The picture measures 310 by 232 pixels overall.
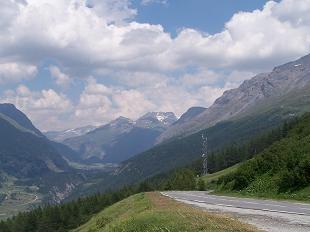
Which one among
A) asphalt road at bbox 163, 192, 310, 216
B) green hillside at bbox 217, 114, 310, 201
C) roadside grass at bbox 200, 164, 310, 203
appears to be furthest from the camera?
green hillside at bbox 217, 114, 310, 201

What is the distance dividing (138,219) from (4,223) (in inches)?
6576

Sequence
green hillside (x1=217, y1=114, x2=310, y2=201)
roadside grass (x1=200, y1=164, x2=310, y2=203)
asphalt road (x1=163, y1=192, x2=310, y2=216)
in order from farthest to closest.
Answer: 1. green hillside (x1=217, y1=114, x2=310, y2=201)
2. roadside grass (x1=200, y1=164, x2=310, y2=203)
3. asphalt road (x1=163, y1=192, x2=310, y2=216)

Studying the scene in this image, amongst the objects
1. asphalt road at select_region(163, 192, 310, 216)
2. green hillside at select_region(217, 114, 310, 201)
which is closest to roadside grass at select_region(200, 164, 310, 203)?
green hillside at select_region(217, 114, 310, 201)

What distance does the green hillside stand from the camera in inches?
1740

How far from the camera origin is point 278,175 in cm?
5138

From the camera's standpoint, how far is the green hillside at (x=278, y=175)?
4419 cm

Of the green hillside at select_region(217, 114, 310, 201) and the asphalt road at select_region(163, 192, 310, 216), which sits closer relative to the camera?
the asphalt road at select_region(163, 192, 310, 216)

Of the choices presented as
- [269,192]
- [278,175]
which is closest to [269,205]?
[269,192]

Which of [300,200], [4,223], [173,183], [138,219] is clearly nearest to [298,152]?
[300,200]

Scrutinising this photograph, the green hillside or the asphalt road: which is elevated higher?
the green hillside

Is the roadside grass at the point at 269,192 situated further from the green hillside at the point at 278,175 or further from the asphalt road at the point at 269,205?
the asphalt road at the point at 269,205

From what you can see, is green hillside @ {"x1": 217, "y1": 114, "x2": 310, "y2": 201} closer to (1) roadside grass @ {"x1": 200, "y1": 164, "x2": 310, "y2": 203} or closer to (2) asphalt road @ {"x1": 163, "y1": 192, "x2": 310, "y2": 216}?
(1) roadside grass @ {"x1": 200, "y1": 164, "x2": 310, "y2": 203}

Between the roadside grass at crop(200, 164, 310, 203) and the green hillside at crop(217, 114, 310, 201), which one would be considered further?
the green hillside at crop(217, 114, 310, 201)

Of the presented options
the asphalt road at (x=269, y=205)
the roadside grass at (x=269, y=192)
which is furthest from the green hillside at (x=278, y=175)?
the asphalt road at (x=269, y=205)
